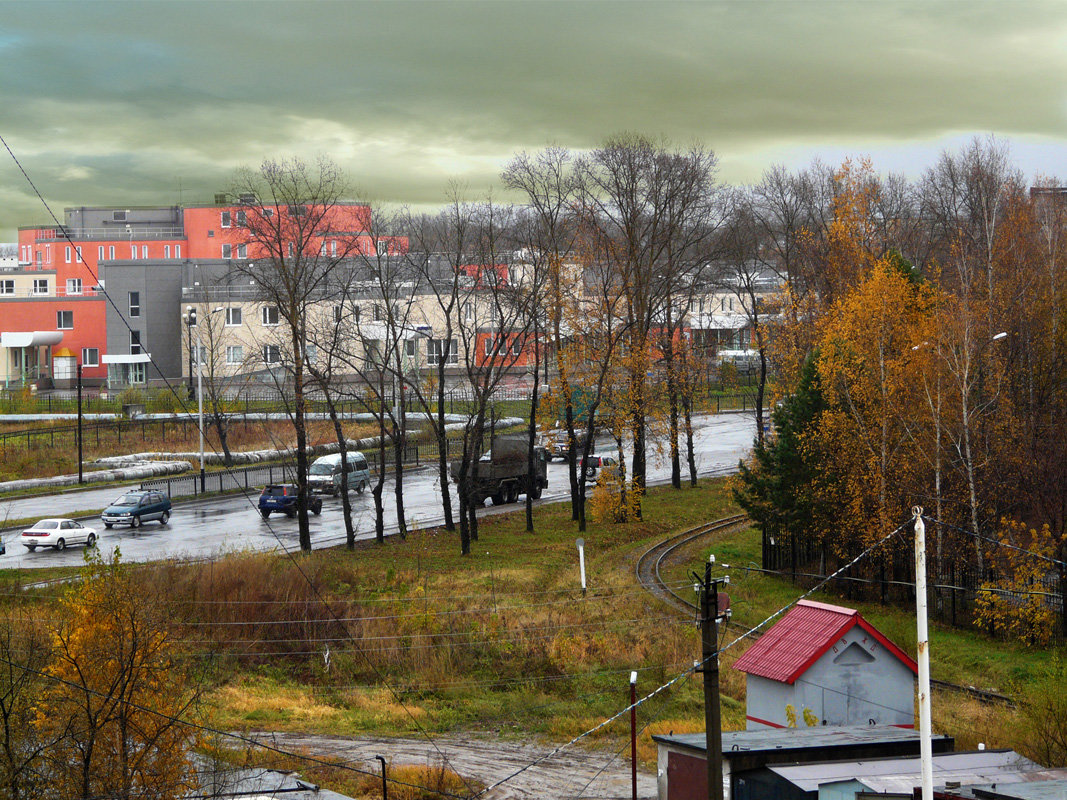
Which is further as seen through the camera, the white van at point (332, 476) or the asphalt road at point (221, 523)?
the white van at point (332, 476)

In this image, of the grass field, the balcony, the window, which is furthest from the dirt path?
the balcony

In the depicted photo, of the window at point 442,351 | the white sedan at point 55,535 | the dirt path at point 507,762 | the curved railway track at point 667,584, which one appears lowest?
the dirt path at point 507,762

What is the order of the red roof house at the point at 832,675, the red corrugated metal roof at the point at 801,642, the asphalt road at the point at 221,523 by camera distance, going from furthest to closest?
the asphalt road at the point at 221,523 < the red roof house at the point at 832,675 < the red corrugated metal roof at the point at 801,642

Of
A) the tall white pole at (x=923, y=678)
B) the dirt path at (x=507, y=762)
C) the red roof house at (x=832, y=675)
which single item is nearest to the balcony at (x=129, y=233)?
the dirt path at (x=507, y=762)

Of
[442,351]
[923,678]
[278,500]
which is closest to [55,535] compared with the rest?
[278,500]

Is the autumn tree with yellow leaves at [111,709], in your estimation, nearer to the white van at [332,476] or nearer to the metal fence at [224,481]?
the metal fence at [224,481]

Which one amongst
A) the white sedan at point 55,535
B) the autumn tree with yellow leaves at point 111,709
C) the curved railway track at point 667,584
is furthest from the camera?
Result: the white sedan at point 55,535

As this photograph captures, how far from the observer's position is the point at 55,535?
34250 mm

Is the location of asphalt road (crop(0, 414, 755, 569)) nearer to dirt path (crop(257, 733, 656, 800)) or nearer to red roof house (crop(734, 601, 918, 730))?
dirt path (crop(257, 733, 656, 800))

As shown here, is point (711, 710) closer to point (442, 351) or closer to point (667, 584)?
point (667, 584)

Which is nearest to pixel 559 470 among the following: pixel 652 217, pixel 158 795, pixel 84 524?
pixel 652 217

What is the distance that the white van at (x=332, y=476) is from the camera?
4781 cm

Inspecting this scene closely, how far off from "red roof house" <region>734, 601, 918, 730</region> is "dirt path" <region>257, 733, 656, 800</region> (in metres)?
2.72

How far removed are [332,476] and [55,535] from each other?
15447mm
